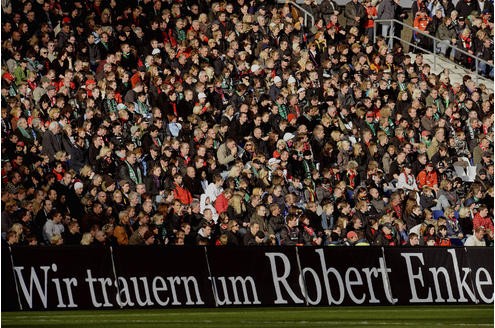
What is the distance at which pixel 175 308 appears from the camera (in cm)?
1978

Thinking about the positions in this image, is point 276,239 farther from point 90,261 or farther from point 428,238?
point 90,261

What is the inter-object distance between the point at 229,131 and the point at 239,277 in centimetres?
666

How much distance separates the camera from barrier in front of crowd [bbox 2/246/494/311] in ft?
61.5

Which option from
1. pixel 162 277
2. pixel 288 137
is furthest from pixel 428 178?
pixel 162 277

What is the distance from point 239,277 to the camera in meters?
20.2

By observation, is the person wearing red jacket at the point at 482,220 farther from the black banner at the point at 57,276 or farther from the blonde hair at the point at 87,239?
the black banner at the point at 57,276

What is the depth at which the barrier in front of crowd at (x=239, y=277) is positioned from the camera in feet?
61.5

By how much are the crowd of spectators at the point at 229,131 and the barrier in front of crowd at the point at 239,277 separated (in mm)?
→ 1627

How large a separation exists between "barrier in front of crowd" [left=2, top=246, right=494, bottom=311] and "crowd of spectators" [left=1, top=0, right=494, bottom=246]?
163cm

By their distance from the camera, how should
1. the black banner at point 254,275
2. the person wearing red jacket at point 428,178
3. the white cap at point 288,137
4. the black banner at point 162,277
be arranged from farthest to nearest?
the person wearing red jacket at point 428,178 < the white cap at point 288,137 < the black banner at point 254,275 < the black banner at point 162,277

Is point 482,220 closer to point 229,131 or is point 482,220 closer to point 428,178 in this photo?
point 428,178

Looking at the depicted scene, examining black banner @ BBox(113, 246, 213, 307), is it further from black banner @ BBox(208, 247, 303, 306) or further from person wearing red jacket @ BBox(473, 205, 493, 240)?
person wearing red jacket @ BBox(473, 205, 493, 240)

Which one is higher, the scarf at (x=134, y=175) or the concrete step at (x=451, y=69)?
the concrete step at (x=451, y=69)

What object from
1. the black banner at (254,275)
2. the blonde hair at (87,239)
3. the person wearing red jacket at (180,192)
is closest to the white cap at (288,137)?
the person wearing red jacket at (180,192)
